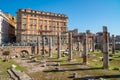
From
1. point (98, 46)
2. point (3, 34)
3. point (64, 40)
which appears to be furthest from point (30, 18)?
point (98, 46)

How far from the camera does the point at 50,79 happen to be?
16797 mm

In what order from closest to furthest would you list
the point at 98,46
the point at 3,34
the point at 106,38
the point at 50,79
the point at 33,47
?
the point at 50,79 < the point at 106,38 < the point at 33,47 < the point at 3,34 < the point at 98,46

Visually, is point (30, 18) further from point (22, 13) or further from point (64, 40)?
point (64, 40)

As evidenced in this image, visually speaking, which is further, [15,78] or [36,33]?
[36,33]

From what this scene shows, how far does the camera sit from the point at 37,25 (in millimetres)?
68812

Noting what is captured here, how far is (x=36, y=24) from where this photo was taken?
6844 cm

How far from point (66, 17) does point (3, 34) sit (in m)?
25.5

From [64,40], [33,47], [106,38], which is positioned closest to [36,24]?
[64,40]

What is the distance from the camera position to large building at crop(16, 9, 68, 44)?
211ft

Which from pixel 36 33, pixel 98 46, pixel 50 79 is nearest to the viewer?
pixel 50 79

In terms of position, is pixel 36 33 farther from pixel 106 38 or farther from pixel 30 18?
pixel 106 38

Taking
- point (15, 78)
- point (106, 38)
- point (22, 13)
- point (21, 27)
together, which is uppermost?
point (22, 13)

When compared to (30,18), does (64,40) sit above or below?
below

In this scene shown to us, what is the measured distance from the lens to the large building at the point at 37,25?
2530 inches
